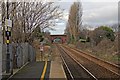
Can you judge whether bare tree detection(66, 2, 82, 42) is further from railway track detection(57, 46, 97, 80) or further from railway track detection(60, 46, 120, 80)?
railway track detection(57, 46, 97, 80)

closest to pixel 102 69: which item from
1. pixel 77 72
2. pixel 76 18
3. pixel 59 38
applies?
pixel 77 72

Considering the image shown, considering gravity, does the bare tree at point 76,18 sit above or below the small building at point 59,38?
above

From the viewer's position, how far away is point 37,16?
2952 cm

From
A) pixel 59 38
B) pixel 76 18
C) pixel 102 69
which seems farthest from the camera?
pixel 59 38

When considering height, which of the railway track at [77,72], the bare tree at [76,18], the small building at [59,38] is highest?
the bare tree at [76,18]

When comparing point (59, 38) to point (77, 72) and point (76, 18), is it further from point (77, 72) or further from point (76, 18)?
point (77, 72)

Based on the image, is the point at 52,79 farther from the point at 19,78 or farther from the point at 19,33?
the point at 19,33

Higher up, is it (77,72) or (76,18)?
(76,18)

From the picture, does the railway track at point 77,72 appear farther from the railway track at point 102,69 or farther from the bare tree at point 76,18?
the bare tree at point 76,18

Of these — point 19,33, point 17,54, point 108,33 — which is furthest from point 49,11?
point 108,33

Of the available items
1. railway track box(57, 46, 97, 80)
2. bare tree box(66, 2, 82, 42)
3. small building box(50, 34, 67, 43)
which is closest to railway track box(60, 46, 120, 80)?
railway track box(57, 46, 97, 80)

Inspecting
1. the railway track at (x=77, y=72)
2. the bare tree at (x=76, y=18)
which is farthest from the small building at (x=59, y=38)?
the railway track at (x=77, y=72)

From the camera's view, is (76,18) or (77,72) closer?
(77,72)

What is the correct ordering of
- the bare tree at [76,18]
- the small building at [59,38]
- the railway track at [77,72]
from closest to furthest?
the railway track at [77,72] → the bare tree at [76,18] → the small building at [59,38]
